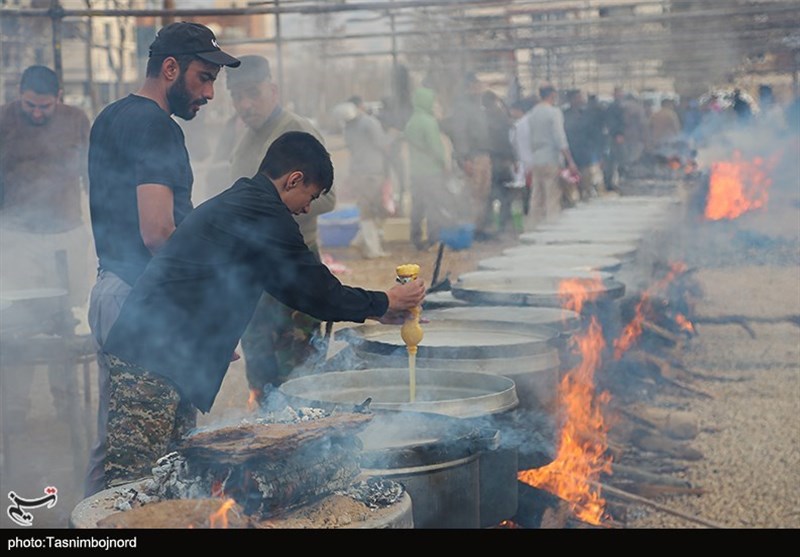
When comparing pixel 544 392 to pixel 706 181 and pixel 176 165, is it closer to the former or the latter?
pixel 176 165

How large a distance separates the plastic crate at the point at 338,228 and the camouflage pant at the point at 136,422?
489 inches

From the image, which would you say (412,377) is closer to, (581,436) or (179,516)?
(179,516)

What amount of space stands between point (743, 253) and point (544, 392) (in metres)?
12.8

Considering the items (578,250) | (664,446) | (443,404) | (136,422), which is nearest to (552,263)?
(578,250)

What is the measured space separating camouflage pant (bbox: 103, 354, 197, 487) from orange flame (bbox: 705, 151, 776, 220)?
16.0 meters

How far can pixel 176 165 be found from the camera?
14.1 feet

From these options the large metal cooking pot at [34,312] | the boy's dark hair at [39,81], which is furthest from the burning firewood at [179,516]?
the boy's dark hair at [39,81]

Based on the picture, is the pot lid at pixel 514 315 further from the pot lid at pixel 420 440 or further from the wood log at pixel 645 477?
the pot lid at pixel 420 440

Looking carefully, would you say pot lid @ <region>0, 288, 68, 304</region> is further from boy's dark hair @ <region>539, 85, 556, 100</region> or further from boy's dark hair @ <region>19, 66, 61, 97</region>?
boy's dark hair @ <region>539, 85, 556, 100</region>

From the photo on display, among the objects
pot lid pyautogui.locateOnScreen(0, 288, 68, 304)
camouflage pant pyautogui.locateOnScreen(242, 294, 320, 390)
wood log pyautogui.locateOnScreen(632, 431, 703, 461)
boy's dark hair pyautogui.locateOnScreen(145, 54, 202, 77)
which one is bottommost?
wood log pyautogui.locateOnScreen(632, 431, 703, 461)

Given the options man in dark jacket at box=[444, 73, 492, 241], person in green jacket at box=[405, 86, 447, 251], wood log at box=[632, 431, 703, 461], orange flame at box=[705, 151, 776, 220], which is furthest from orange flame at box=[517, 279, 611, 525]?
orange flame at box=[705, 151, 776, 220]

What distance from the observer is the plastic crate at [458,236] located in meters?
16.4

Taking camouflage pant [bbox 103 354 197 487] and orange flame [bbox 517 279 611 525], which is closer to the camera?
camouflage pant [bbox 103 354 197 487]

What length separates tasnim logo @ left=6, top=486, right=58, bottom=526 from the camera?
17.4 ft
